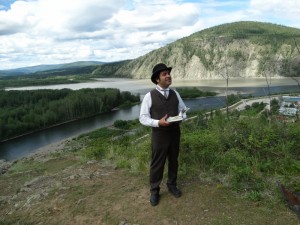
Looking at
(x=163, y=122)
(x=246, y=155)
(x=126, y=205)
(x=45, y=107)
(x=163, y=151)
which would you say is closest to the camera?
(x=163, y=122)

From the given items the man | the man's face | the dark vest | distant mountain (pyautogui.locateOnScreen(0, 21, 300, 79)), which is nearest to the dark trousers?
the man

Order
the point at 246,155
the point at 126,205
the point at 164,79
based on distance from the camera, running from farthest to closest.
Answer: the point at 246,155 → the point at 126,205 → the point at 164,79

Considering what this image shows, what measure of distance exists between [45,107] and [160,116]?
59.4 metres

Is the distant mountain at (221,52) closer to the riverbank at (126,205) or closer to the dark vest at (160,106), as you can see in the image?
the riverbank at (126,205)

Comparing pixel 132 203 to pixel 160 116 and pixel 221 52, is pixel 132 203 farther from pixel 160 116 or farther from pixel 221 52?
pixel 221 52

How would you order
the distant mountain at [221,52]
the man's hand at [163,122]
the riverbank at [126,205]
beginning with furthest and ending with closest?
the distant mountain at [221,52]
the man's hand at [163,122]
the riverbank at [126,205]

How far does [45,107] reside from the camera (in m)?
59.8

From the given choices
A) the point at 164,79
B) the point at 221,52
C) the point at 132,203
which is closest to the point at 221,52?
the point at 221,52

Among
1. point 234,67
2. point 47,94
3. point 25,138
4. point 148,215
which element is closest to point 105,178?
point 148,215

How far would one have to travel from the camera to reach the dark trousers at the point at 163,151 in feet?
13.6

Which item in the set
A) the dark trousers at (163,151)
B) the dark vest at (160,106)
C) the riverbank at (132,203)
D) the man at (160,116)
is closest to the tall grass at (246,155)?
the riverbank at (132,203)

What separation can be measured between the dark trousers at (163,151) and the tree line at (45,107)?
45.6 metres

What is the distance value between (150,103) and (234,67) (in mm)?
139387

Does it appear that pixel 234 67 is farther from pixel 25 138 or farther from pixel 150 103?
pixel 150 103
